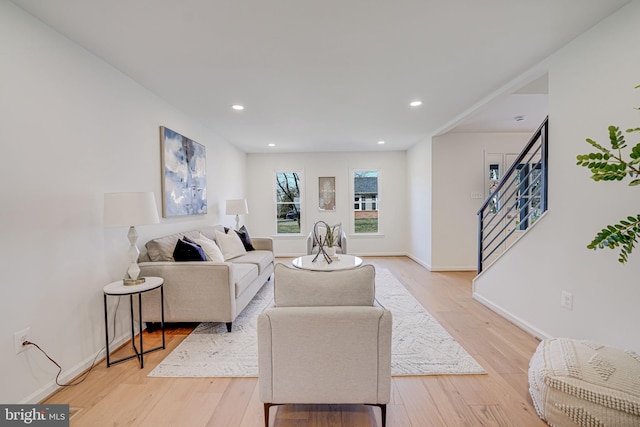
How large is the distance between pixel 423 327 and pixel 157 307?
257 cm

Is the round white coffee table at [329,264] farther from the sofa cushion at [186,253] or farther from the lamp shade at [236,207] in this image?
the lamp shade at [236,207]

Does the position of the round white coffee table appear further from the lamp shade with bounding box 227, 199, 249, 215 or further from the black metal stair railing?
the lamp shade with bounding box 227, 199, 249, 215

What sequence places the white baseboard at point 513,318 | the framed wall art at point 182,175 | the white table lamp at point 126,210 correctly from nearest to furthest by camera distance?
1. the white table lamp at point 126,210
2. the white baseboard at point 513,318
3. the framed wall art at point 182,175

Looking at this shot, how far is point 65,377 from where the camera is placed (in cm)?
203

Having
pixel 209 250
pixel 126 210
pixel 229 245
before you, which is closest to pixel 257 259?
pixel 229 245

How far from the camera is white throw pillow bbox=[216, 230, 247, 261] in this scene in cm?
405

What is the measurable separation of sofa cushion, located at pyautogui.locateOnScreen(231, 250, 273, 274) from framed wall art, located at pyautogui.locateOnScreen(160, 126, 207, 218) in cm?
89

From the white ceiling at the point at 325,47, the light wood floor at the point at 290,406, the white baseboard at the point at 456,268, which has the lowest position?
the light wood floor at the point at 290,406

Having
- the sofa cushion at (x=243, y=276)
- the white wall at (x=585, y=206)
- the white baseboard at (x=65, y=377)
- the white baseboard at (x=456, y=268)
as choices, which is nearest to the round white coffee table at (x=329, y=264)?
the sofa cushion at (x=243, y=276)

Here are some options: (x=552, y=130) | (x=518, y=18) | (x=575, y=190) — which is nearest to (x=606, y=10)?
(x=518, y=18)

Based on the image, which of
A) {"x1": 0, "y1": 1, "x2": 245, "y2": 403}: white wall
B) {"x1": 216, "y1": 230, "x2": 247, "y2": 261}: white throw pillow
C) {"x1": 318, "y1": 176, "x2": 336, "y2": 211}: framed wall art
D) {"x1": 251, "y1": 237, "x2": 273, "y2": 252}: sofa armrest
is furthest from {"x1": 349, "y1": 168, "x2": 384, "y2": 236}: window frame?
{"x1": 0, "y1": 1, "x2": 245, "y2": 403}: white wall

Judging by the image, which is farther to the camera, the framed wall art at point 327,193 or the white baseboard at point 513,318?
the framed wall art at point 327,193

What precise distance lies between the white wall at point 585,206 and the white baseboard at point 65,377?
376cm

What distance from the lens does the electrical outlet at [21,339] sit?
5.67ft
